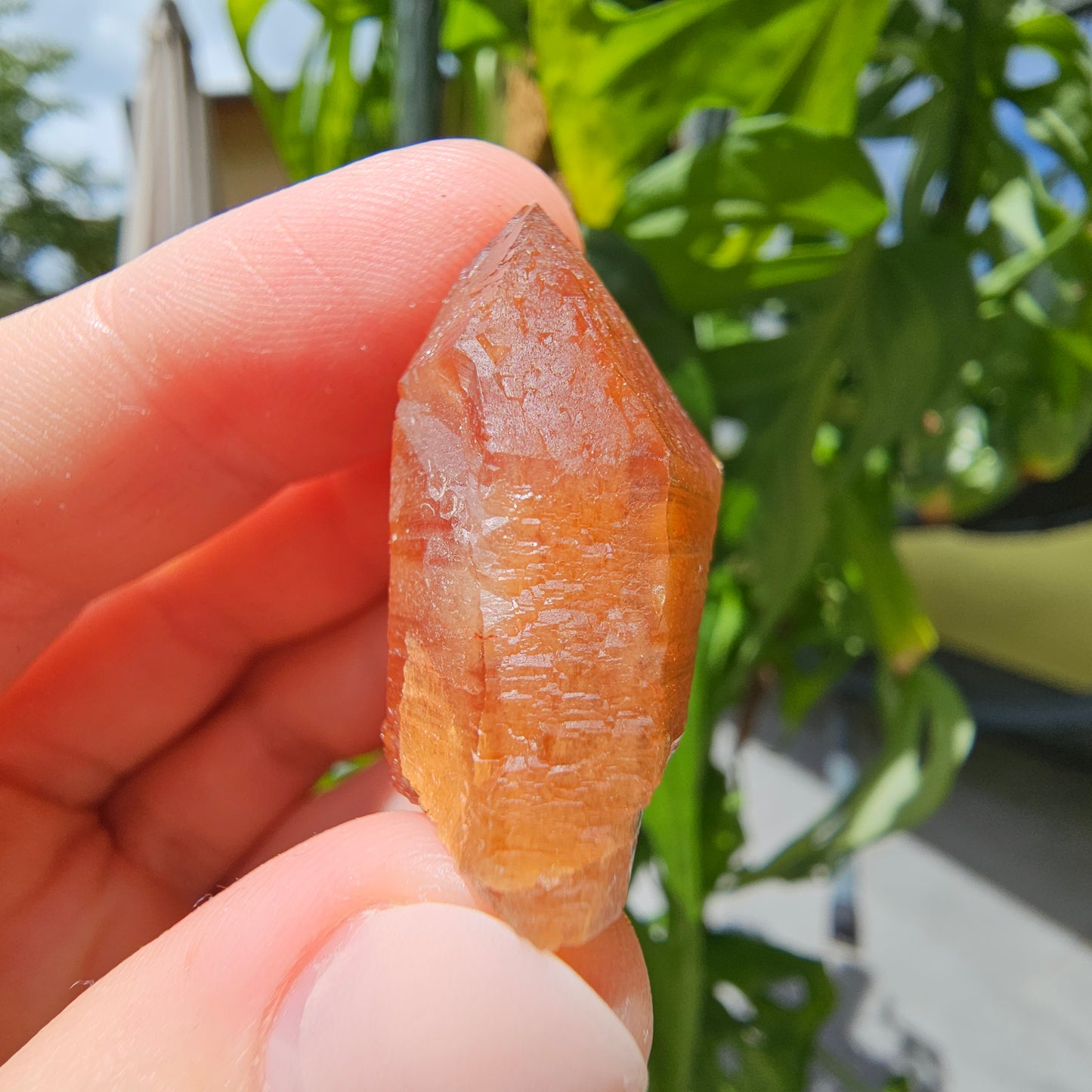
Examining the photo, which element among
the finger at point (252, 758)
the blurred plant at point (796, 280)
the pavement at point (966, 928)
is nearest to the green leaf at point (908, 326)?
the blurred plant at point (796, 280)

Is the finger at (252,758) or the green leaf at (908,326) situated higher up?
the green leaf at (908,326)

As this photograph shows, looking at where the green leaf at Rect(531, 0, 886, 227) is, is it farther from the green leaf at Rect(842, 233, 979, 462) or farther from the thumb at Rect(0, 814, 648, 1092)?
the thumb at Rect(0, 814, 648, 1092)

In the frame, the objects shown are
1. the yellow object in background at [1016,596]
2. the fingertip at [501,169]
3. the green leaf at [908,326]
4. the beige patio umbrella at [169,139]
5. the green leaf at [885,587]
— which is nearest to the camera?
Answer: the fingertip at [501,169]

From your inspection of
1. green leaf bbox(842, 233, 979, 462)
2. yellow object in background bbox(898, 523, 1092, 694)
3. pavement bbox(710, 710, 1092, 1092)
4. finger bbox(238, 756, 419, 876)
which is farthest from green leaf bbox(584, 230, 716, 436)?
yellow object in background bbox(898, 523, 1092, 694)

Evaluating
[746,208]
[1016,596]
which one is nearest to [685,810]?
[746,208]

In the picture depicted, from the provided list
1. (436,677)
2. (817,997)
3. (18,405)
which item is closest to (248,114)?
(18,405)

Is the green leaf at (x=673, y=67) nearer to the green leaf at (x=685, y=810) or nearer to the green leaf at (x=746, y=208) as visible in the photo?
the green leaf at (x=746, y=208)
